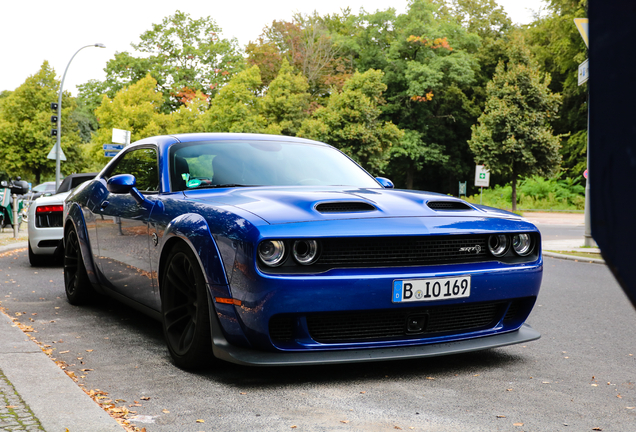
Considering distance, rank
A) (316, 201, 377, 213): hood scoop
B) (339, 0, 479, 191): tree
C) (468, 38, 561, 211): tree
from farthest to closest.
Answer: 1. (339, 0, 479, 191): tree
2. (468, 38, 561, 211): tree
3. (316, 201, 377, 213): hood scoop

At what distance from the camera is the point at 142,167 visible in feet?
17.7

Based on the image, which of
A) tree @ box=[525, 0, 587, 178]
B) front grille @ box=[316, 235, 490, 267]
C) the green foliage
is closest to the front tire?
front grille @ box=[316, 235, 490, 267]

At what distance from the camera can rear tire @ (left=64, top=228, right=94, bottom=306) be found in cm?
625

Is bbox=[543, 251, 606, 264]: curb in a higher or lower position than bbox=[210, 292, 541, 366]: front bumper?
lower

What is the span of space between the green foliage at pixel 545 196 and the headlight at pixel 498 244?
40426mm

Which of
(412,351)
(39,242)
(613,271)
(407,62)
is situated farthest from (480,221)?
(407,62)

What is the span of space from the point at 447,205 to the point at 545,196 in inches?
1711

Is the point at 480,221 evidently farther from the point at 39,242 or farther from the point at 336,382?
the point at 39,242

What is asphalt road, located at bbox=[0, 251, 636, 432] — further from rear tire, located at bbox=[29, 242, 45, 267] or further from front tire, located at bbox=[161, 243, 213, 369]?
rear tire, located at bbox=[29, 242, 45, 267]

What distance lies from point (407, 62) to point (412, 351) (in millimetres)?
45884

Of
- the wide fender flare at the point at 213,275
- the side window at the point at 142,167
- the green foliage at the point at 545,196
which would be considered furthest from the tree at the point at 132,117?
the wide fender flare at the point at 213,275

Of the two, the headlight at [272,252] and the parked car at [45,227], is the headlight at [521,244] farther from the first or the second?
the parked car at [45,227]

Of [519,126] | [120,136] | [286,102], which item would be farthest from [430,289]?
[286,102]

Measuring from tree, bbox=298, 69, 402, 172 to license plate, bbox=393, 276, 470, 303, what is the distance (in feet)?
121
